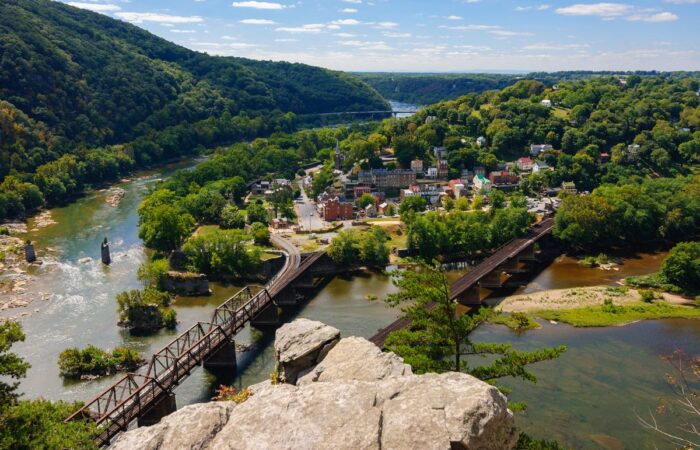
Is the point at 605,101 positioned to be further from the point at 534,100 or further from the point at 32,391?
the point at 32,391

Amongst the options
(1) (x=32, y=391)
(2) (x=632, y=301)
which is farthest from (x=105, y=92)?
(2) (x=632, y=301)

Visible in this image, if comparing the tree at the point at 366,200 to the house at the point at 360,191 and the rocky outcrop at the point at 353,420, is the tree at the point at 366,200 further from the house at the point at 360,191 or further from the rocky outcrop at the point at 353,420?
the rocky outcrop at the point at 353,420

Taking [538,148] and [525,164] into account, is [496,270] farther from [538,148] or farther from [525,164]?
[538,148]

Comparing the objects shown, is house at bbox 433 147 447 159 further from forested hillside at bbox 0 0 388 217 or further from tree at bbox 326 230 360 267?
forested hillside at bbox 0 0 388 217

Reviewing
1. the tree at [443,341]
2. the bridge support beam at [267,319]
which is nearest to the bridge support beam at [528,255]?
the bridge support beam at [267,319]

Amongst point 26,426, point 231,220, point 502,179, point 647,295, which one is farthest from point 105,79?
point 26,426

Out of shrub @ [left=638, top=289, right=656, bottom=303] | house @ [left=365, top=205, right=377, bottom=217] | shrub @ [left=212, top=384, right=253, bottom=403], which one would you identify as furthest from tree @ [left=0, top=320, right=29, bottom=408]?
house @ [left=365, top=205, right=377, bottom=217]
